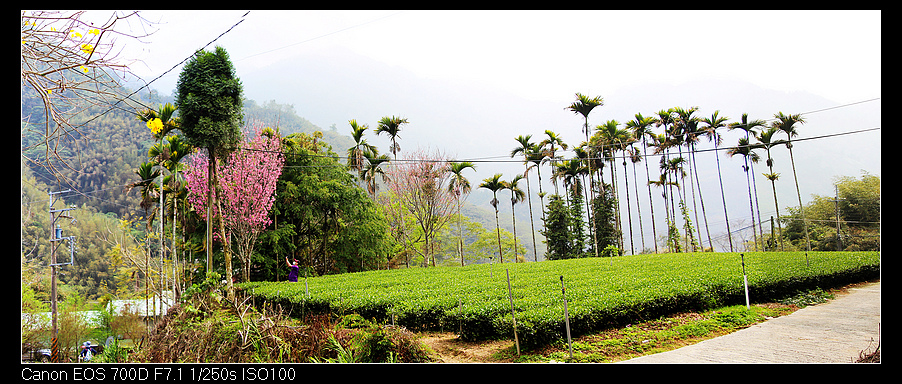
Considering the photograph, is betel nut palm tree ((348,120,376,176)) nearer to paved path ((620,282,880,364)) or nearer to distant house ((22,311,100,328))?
distant house ((22,311,100,328))

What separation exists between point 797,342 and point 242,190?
644 inches

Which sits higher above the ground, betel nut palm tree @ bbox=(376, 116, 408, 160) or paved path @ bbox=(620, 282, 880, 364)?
betel nut palm tree @ bbox=(376, 116, 408, 160)

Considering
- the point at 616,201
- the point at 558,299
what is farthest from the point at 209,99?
the point at 616,201

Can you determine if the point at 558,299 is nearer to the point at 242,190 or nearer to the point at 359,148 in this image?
the point at 242,190

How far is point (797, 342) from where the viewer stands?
5.77 metres

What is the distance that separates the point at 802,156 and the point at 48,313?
135 meters

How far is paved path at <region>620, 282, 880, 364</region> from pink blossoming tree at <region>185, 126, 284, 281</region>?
1477 centimetres

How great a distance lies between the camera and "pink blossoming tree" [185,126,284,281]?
1603 cm

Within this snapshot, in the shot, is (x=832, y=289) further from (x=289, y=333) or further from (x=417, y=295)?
(x=289, y=333)

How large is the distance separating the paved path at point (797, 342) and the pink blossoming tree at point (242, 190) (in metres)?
14.8

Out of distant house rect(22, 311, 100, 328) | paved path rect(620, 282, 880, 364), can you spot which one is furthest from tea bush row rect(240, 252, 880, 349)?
distant house rect(22, 311, 100, 328)

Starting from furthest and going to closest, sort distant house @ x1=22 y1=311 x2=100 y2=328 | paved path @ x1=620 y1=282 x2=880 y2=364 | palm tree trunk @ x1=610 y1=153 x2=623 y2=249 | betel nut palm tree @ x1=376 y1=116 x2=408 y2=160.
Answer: palm tree trunk @ x1=610 y1=153 x2=623 y2=249, betel nut palm tree @ x1=376 y1=116 x2=408 y2=160, distant house @ x1=22 y1=311 x2=100 y2=328, paved path @ x1=620 y1=282 x2=880 y2=364

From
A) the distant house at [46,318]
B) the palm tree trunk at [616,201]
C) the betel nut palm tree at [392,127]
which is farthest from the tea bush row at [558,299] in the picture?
the palm tree trunk at [616,201]
